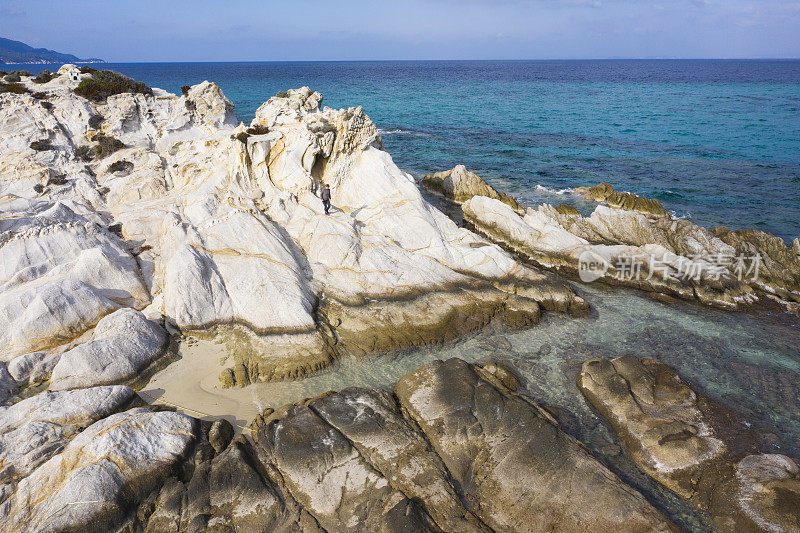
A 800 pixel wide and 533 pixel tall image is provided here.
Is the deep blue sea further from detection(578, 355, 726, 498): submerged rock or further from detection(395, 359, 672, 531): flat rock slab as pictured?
detection(395, 359, 672, 531): flat rock slab

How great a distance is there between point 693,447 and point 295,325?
13407 millimetres

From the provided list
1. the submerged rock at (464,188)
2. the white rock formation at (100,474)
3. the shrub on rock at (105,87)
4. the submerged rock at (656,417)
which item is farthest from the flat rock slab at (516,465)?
the shrub on rock at (105,87)

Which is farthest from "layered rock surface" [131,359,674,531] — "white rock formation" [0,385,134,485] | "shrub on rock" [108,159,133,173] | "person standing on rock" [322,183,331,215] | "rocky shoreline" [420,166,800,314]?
"shrub on rock" [108,159,133,173]

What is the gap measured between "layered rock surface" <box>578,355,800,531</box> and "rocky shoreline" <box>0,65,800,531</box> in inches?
2.4

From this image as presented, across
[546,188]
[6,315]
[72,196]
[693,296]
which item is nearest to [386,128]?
[546,188]

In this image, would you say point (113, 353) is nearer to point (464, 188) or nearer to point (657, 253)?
point (464, 188)

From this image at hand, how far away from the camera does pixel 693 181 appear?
3731 cm

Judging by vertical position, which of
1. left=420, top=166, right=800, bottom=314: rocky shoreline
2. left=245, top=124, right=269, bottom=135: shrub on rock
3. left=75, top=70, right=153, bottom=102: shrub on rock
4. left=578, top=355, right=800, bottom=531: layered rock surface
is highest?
left=75, top=70, right=153, bottom=102: shrub on rock

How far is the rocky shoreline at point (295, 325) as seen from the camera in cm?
1009

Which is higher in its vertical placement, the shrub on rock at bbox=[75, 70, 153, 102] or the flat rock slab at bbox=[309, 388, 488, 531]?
the shrub on rock at bbox=[75, 70, 153, 102]

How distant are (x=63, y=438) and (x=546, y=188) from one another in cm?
3398

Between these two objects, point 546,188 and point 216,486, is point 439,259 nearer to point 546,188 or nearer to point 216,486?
point 216,486

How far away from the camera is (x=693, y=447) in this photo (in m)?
12.0

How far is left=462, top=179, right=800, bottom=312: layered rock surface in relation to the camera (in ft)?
68.0
